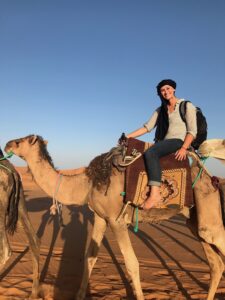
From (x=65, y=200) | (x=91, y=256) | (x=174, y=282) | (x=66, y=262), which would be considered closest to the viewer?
(x=65, y=200)

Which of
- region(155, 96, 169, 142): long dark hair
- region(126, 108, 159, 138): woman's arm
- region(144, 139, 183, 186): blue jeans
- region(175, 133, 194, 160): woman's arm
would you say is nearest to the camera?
region(144, 139, 183, 186): blue jeans

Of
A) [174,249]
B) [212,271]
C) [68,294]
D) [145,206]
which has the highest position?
[145,206]

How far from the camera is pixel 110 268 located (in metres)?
7.64

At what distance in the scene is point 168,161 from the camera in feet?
16.2

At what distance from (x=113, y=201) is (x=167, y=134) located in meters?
1.34

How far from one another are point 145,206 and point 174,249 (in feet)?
19.5

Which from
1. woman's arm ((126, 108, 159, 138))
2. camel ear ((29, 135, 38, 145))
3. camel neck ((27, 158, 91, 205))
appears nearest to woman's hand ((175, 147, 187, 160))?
woman's arm ((126, 108, 159, 138))

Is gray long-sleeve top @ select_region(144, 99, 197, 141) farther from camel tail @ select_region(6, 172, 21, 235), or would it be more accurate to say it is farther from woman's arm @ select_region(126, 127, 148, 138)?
camel tail @ select_region(6, 172, 21, 235)

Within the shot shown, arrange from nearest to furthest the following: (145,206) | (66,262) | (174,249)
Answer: (145,206) → (66,262) → (174,249)

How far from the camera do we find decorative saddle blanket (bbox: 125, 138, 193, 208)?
4.79 m

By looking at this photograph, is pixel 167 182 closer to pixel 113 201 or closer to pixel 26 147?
pixel 113 201

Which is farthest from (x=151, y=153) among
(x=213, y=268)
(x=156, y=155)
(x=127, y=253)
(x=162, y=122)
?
(x=213, y=268)

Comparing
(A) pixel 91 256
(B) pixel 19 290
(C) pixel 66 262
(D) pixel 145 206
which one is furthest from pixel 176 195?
(C) pixel 66 262

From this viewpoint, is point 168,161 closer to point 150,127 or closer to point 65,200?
point 150,127
